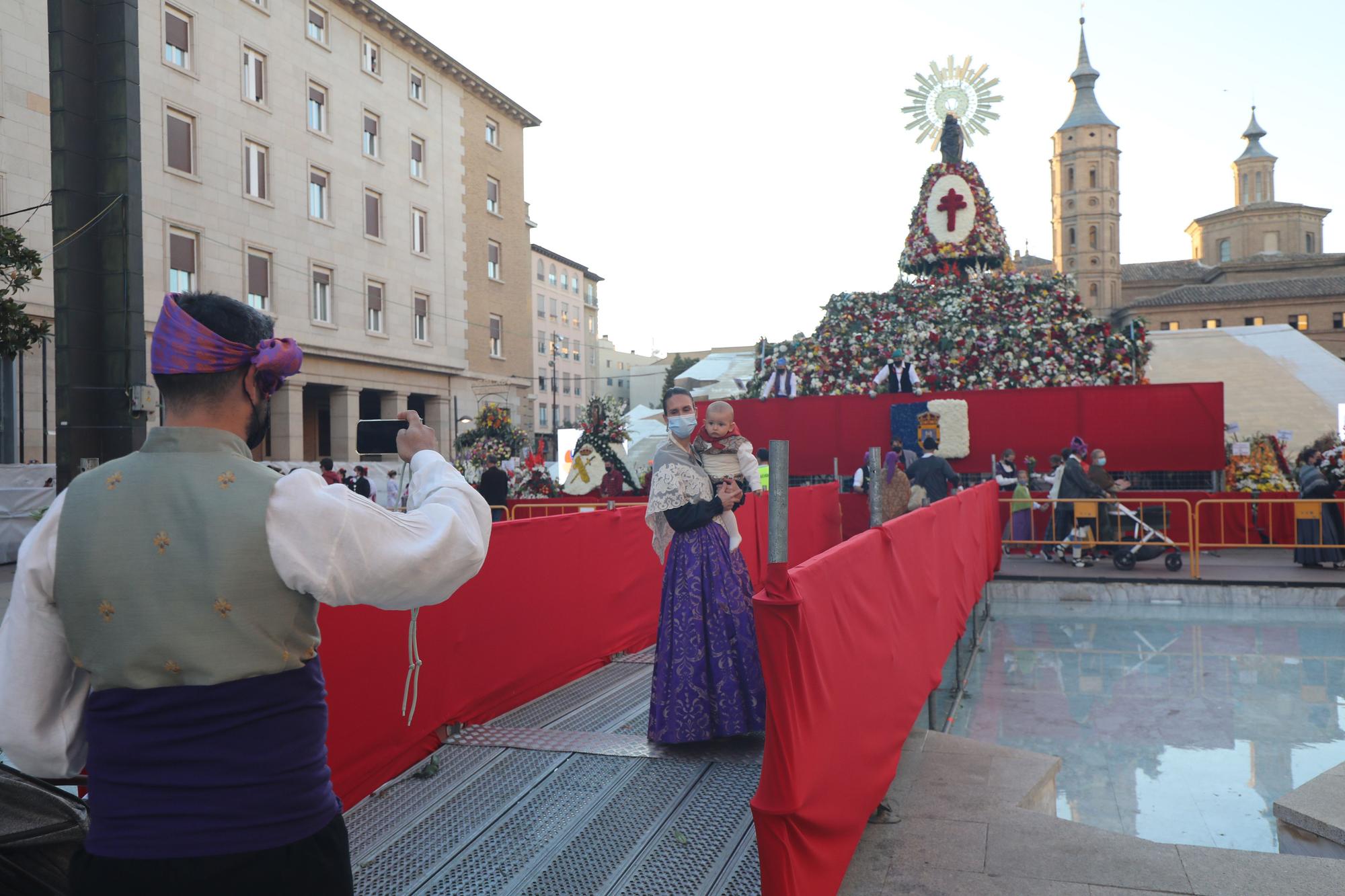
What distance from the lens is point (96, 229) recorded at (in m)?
7.20

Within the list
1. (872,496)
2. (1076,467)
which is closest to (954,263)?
(1076,467)

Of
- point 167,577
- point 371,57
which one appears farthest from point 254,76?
point 167,577

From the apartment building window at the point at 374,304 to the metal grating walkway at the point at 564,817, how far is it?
28650mm

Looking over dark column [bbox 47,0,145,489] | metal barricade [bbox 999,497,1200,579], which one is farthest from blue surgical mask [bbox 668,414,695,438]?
metal barricade [bbox 999,497,1200,579]

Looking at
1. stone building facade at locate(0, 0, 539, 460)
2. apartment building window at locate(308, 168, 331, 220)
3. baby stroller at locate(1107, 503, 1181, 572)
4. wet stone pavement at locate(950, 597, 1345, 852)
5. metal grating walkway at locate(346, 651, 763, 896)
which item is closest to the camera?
metal grating walkway at locate(346, 651, 763, 896)

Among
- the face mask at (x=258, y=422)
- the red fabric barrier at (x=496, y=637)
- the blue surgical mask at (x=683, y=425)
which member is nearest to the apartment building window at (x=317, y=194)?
the red fabric barrier at (x=496, y=637)

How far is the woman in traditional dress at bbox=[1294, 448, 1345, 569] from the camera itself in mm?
12852

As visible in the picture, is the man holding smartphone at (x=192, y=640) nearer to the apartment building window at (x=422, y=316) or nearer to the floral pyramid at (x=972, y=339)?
the floral pyramid at (x=972, y=339)

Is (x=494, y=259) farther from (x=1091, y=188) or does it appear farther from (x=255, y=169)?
(x=1091, y=188)

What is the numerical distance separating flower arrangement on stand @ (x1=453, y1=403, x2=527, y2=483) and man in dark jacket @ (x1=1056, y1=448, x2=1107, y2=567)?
949 centimetres

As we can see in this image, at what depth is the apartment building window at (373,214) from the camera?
32.5 m

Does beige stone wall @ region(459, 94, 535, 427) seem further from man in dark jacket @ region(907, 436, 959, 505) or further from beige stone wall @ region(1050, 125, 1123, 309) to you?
beige stone wall @ region(1050, 125, 1123, 309)

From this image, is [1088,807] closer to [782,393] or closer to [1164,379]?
[782,393]

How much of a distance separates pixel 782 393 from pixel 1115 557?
29.4ft
